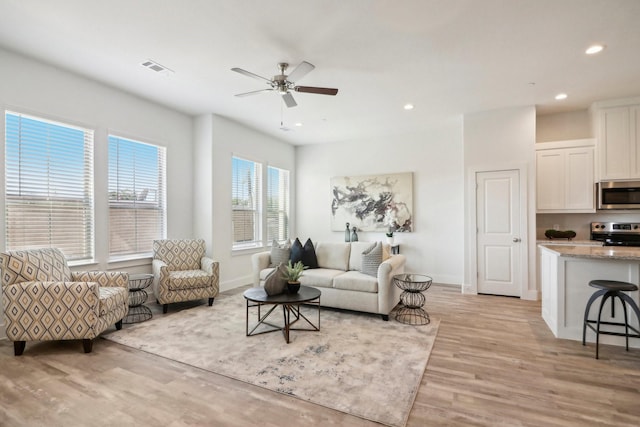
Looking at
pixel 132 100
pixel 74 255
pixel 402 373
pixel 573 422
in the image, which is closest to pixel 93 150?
pixel 132 100

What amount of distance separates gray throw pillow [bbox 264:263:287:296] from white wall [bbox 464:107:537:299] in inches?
133

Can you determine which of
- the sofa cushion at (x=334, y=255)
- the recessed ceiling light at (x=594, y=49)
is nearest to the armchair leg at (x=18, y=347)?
the sofa cushion at (x=334, y=255)

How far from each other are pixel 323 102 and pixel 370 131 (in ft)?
6.18

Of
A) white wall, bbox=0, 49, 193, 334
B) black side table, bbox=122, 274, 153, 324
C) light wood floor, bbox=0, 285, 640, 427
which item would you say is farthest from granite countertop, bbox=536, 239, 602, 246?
white wall, bbox=0, 49, 193, 334

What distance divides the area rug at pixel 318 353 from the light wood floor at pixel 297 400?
11 centimetres

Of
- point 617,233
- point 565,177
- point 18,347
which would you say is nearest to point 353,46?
point 565,177

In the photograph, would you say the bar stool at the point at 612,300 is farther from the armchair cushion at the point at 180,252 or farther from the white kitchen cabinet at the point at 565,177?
the armchair cushion at the point at 180,252

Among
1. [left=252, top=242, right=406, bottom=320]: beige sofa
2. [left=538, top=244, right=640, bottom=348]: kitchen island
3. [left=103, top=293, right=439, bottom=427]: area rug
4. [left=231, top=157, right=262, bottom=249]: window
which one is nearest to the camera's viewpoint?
[left=103, top=293, right=439, bottom=427]: area rug

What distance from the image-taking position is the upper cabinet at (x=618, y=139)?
179 inches

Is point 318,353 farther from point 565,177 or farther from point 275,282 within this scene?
point 565,177

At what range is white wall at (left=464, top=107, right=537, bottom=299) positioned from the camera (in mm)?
4844

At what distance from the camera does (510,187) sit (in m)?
4.96

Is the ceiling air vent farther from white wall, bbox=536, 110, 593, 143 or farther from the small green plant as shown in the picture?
white wall, bbox=536, 110, 593, 143

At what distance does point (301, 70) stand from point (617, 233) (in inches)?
205
